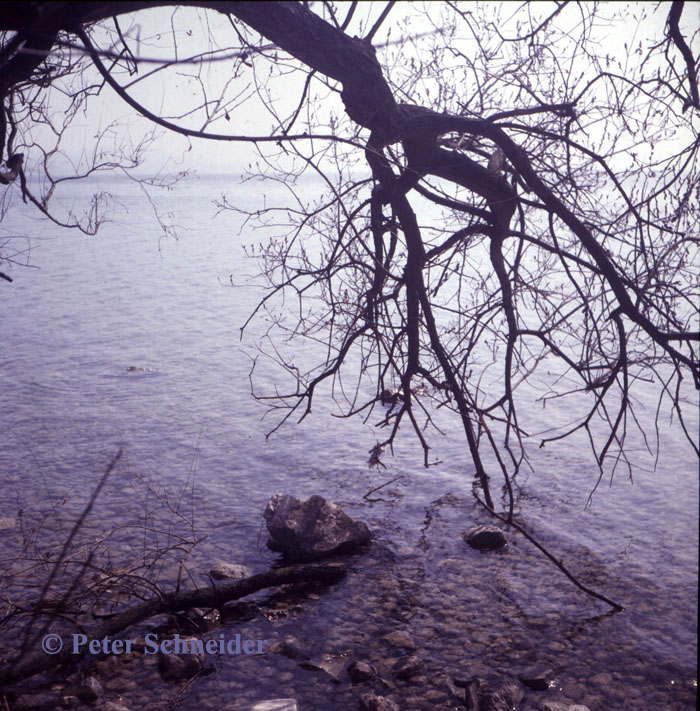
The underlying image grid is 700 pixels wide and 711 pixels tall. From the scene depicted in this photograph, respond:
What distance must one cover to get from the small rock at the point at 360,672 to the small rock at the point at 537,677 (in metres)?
0.94

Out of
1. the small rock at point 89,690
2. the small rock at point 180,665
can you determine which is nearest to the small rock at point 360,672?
the small rock at point 180,665

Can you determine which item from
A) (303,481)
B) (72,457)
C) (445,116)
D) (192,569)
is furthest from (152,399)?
(445,116)

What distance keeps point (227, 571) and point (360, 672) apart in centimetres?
154

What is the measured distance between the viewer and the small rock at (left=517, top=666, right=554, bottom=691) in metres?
4.34

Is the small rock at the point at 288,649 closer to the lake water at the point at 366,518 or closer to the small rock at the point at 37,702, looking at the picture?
the lake water at the point at 366,518

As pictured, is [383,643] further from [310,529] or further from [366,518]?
[366,518]

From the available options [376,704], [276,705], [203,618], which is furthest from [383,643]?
[203,618]

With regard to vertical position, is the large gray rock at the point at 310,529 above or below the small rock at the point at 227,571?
above

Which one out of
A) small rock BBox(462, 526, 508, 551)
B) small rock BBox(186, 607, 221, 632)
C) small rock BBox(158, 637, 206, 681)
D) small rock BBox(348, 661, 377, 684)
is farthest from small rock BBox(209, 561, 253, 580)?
small rock BBox(462, 526, 508, 551)

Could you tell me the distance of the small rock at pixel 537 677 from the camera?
4.34 meters

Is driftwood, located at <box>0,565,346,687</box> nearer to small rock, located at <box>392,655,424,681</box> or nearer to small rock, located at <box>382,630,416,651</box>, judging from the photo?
small rock, located at <box>382,630,416,651</box>

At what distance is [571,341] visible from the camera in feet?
45.8

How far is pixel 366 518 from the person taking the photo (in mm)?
6746

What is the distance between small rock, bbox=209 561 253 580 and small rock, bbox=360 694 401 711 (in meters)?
1.68
